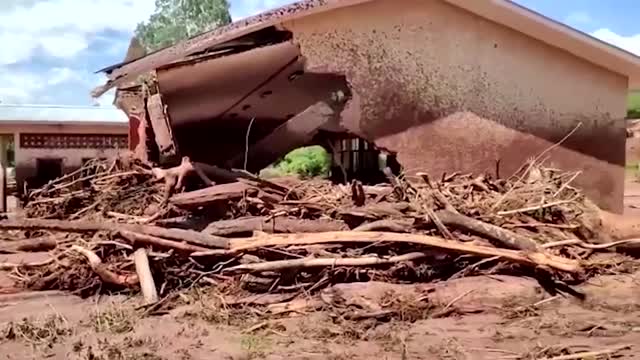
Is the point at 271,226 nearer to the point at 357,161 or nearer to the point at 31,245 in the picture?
the point at 31,245

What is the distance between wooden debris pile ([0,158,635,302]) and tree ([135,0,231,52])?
28556 millimetres

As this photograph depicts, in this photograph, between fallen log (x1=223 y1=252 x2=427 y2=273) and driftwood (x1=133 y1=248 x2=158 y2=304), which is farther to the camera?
fallen log (x1=223 y1=252 x2=427 y2=273)

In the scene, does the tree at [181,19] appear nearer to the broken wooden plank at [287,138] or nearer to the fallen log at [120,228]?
the broken wooden plank at [287,138]

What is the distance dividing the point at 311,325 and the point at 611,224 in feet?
17.7

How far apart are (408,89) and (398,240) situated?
12.3 feet

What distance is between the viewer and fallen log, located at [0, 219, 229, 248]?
898 centimetres

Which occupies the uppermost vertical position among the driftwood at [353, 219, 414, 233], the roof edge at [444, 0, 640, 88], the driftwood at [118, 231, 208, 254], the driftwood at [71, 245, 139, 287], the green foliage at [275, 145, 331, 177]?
the roof edge at [444, 0, 640, 88]

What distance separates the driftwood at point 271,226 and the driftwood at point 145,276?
0.85 meters

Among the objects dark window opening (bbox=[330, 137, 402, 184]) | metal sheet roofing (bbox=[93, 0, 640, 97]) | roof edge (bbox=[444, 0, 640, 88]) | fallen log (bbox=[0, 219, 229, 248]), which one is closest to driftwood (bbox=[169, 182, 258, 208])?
fallen log (bbox=[0, 219, 229, 248])

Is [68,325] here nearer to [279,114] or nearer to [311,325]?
[311,325]

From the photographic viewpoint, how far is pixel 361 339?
7.40 meters

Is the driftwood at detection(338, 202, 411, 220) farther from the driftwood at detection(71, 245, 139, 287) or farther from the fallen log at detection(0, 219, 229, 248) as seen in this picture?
the driftwood at detection(71, 245, 139, 287)

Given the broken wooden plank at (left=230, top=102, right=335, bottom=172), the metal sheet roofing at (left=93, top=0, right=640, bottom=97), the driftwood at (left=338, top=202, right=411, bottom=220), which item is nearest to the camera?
the driftwood at (left=338, top=202, right=411, bottom=220)

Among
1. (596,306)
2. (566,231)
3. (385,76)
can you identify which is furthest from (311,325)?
(385,76)
